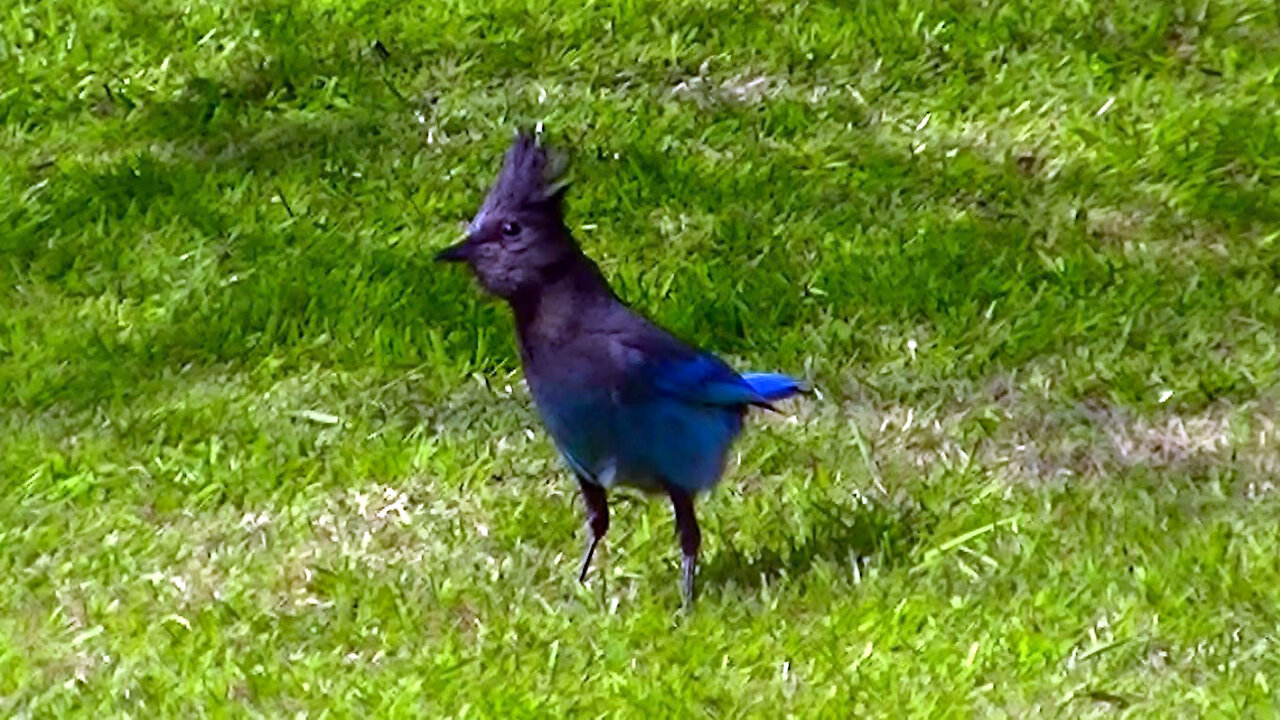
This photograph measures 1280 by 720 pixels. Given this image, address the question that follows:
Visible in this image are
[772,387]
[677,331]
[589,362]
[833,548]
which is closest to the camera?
[589,362]

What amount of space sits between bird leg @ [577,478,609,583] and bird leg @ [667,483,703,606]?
137 mm

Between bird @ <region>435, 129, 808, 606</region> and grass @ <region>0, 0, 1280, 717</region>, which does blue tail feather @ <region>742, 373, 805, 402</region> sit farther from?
grass @ <region>0, 0, 1280, 717</region>

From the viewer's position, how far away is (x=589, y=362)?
4117 mm

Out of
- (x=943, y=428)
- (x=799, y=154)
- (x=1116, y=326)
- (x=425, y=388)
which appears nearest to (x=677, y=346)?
(x=943, y=428)

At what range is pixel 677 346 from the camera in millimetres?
4199

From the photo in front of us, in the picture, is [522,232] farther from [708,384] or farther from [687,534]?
[687,534]

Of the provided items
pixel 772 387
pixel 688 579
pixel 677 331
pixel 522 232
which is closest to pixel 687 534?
pixel 688 579

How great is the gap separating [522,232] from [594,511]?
533mm

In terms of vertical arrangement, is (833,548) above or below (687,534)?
below

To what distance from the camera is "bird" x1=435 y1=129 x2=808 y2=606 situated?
4.13m

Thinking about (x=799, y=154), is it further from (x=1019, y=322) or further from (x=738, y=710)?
(x=738, y=710)

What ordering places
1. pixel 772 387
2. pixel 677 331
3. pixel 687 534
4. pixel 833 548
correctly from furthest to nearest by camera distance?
pixel 677 331
pixel 833 548
pixel 772 387
pixel 687 534

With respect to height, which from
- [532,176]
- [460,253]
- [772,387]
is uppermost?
[532,176]

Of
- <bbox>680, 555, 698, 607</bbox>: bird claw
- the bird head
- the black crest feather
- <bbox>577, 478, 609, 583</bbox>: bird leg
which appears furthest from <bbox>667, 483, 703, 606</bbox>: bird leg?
the black crest feather
